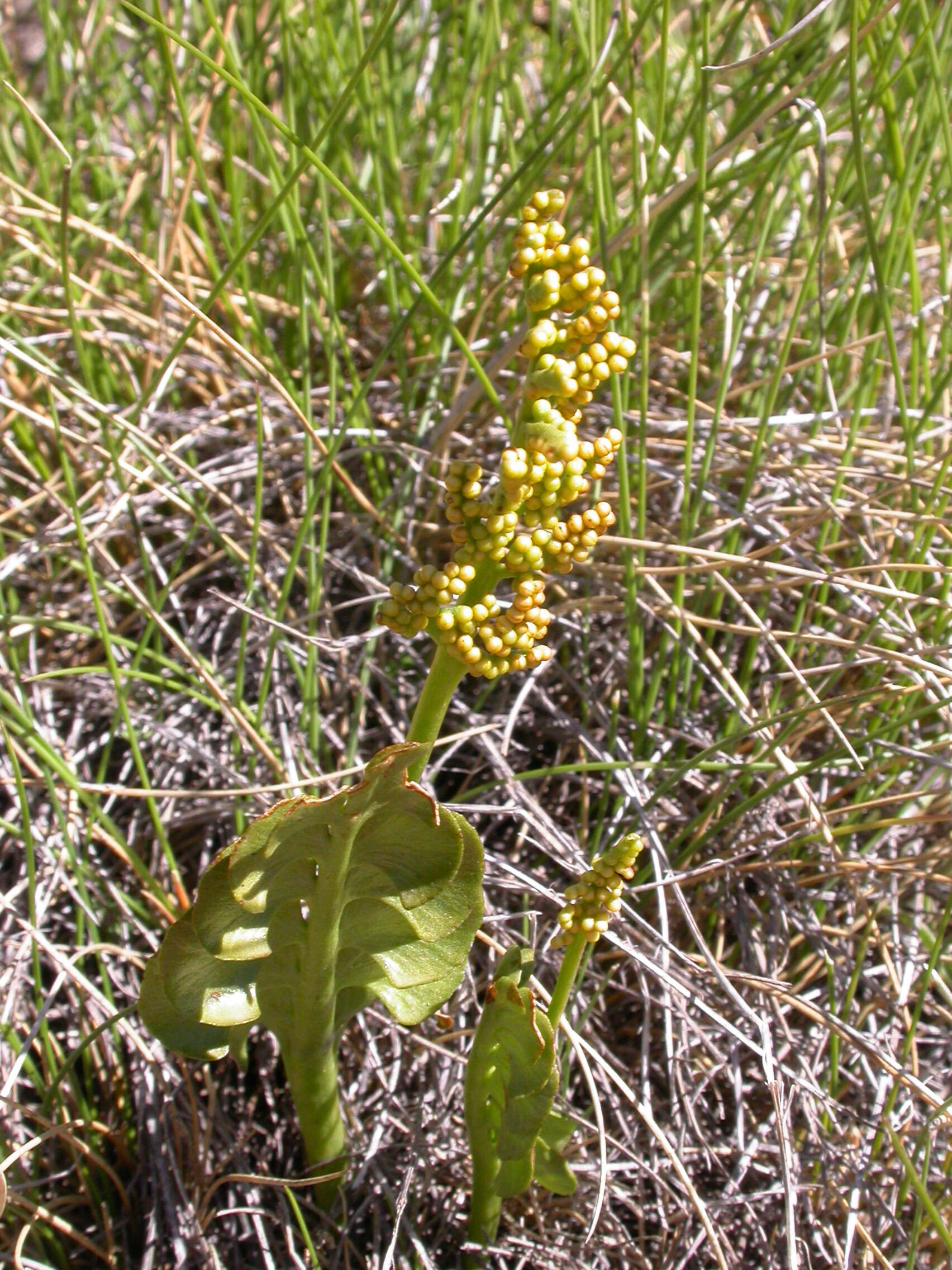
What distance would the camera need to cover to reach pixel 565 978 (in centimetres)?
82

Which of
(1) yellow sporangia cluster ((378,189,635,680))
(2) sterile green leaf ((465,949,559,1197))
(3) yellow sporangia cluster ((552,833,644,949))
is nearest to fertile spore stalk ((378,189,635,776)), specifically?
(1) yellow sporangia cluster ((378,189,635,680))

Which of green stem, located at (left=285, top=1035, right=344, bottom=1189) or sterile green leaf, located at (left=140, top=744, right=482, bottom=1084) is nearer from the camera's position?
A: sterile green leaf, located at (left=140, top=744, right=482, bottom=1084)

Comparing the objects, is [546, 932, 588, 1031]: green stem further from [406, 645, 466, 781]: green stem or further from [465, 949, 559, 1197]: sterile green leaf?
[406, 645, 466, 781]: green stem

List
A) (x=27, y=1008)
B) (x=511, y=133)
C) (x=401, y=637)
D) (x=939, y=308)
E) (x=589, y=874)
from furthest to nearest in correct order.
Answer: (x=939, y=308), (x=511, y=133), (x=401, y=637), (x=27, y=1008), (x=589, y=874)

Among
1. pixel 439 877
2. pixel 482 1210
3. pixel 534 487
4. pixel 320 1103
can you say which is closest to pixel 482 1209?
pixel 482 1210

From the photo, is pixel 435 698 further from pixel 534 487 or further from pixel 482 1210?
pixel 482 1210

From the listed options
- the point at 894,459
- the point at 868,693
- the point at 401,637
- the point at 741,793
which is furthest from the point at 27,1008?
the point at 894,459

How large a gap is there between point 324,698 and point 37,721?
1.08 ft

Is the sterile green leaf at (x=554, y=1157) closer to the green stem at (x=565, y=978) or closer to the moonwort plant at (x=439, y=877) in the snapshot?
the moonwort plant at (x=439, y=877)

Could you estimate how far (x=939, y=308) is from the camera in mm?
1727

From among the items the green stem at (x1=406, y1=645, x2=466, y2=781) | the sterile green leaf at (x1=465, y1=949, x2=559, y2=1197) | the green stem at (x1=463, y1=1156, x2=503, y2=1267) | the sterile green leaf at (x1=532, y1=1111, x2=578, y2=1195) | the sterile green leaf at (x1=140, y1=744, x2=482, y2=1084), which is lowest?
the green stem at (x1=463, y1=1156, x2=503, y2=1267)

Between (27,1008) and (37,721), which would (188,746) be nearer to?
(37,721)

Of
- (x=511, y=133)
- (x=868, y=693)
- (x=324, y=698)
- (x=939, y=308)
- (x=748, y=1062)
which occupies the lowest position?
(x=748, y=1062)

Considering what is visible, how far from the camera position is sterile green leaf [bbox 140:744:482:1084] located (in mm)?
729
